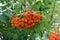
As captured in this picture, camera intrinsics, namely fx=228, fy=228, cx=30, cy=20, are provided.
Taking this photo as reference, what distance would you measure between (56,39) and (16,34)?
17.6 inches

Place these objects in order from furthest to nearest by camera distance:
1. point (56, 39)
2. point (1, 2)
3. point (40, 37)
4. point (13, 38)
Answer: point (1, 2)
point (13, 38)
point (40, 37)
point (56, 39)

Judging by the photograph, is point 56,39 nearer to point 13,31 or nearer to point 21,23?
point 21,23

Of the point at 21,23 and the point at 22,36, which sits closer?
the point at 21,23

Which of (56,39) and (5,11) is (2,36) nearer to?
(5,11)

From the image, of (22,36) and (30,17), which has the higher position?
(30,17)

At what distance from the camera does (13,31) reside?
5.78 ft

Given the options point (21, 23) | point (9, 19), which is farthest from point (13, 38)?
point (21, 23)

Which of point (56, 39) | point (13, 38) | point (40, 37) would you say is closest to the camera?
point (56, 39)

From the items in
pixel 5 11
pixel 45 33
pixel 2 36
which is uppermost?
pixel 5 11

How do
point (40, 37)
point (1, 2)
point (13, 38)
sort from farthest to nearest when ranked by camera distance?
point (1, 2) → point (13, 38) → point (40, 37)

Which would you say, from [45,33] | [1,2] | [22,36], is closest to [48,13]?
[45,33]

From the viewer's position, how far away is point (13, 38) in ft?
5.70

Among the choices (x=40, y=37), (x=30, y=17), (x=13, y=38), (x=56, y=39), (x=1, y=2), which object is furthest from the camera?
(x=1, y=2)

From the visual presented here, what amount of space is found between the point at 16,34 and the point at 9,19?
128mm
